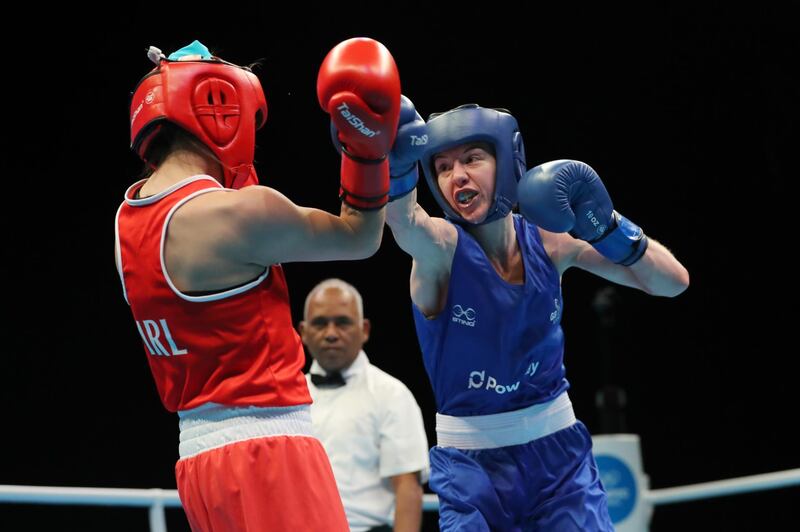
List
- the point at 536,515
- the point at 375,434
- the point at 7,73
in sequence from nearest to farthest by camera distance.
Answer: the point at 536,515, the point at 375,434, the point at 7,73

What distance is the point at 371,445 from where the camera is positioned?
13.3 ft

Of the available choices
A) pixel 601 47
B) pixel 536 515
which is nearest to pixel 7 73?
pixel 601 47

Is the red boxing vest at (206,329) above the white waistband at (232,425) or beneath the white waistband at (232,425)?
above

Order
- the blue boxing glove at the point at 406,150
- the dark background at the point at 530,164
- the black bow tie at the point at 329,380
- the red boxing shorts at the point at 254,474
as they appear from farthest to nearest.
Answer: the dark background at the point at 530,164 < the black bow tie at the point at 329,380 < the blue boxing glove at the point at 406,150 < the red boxing shorts at the point at 254,474

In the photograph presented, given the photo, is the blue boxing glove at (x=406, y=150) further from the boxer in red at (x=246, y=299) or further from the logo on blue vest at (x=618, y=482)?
the logo on blue vest at (x=618, y=482)

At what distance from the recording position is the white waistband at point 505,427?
8.84 feet

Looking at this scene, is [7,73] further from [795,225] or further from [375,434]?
[795,225]

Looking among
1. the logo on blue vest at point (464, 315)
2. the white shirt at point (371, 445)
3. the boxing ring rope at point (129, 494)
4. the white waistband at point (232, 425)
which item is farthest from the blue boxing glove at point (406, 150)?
the white shirt at point (371, 445)

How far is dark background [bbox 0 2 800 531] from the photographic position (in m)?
5.81

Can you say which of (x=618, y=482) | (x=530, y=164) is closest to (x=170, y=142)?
(x=618, y=482)

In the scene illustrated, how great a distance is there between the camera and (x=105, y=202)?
19.8ft

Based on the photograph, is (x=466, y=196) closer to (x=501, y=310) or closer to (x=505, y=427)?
(x=501, y=310)

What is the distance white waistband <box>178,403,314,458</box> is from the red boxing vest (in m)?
0.02

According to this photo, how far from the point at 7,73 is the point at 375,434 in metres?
3.29
